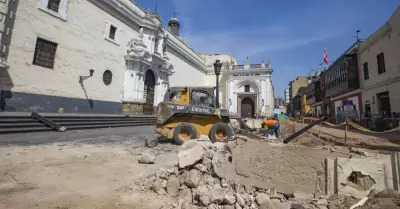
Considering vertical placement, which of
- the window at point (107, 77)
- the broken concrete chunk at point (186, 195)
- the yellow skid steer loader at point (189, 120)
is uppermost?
the window at point (107, 77)

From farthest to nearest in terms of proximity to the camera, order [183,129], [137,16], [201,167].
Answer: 1. [137,16]
2. [183,129]
3. [201,167]

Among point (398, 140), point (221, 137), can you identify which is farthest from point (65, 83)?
point (398, 140)

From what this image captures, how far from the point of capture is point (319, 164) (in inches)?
107

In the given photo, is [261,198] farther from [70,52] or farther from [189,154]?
[70,52]

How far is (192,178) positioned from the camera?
9.15 ft

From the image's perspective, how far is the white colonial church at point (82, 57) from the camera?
8664mm

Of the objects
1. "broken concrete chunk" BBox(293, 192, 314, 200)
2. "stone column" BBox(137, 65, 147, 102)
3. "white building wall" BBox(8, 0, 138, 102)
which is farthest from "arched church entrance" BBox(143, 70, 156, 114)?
"broken concrete chunk" BBox(293, 192, 314, 200)

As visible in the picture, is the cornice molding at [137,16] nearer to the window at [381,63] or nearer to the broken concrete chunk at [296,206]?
the broken concrete chunk at [296,206]

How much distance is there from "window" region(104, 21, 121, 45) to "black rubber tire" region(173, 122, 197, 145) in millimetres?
10674

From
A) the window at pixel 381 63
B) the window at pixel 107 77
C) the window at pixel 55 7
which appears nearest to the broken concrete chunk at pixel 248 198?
the window at pixel 55 7

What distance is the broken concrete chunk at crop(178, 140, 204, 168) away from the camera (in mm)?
3009

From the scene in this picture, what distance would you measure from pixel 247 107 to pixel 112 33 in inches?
829

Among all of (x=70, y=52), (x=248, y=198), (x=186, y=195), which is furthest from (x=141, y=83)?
(x=248, y=198)

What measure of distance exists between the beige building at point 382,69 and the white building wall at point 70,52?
58.7 ft
